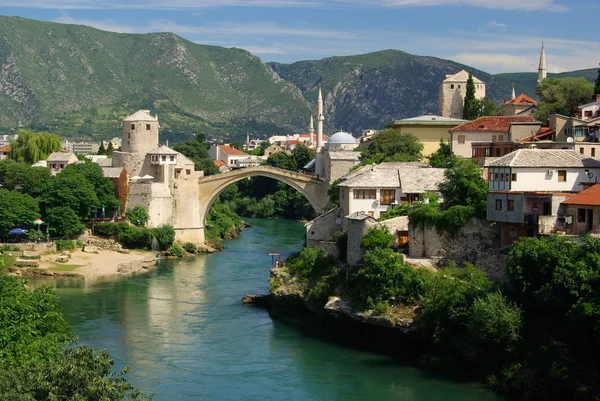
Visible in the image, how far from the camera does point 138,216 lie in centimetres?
6512

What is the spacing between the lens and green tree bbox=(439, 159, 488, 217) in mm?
38688

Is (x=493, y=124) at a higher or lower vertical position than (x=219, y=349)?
higher

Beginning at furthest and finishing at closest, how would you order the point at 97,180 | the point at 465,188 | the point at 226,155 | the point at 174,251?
the point at 226,155 → the point at 97,180 → the point at 174,251 → the point at 465,188

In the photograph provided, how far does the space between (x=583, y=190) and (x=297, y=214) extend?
181 feet

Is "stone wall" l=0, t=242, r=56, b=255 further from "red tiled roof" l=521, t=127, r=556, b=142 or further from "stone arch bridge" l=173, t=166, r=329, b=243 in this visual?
"red tiled roof" l=521, t=127, r=556, b=142

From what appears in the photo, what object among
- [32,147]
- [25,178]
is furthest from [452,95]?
[32,147]

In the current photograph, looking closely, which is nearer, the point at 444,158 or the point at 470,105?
the point at 444,158

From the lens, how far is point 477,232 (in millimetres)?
37906

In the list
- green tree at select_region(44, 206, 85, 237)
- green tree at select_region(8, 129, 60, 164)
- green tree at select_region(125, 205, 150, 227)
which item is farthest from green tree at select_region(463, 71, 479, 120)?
green tree at select_region(8, 129, 60, 164)

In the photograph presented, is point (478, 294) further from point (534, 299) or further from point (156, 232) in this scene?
point (156, 232)

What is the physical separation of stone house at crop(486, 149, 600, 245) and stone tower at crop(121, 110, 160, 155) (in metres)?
34.5

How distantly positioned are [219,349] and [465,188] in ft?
37.5

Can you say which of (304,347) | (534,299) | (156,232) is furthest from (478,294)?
(156,232)

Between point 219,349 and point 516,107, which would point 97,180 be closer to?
point 516,107
